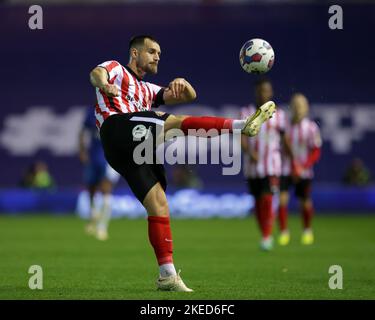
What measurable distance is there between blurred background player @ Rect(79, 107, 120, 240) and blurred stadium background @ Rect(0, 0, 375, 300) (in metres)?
7.23

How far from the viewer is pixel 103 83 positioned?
7992mm

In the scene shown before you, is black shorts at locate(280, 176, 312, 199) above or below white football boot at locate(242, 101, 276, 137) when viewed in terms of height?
below

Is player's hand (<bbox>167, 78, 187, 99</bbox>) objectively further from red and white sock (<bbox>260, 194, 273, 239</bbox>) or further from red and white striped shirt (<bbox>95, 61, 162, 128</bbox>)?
red and white sock (<bbox>260, 194, 273, 239</bbox>)

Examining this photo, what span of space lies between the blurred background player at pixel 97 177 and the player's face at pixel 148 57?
7.76 m

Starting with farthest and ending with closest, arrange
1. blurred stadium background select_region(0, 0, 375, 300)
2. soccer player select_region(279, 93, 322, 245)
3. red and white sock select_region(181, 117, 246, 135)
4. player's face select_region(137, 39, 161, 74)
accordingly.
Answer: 1. blurred stadium background select_region(0, 0, 375, 300)
2. soccer player select_region(279, 93, 322, 245)
3. player's face select_region(137, 39, 161, 74)
4. red and white sock select_region(181, 117, 246, 135)

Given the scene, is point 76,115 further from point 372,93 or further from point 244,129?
point 244,129

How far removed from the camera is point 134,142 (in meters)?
8.27

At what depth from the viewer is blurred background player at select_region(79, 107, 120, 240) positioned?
16516mm

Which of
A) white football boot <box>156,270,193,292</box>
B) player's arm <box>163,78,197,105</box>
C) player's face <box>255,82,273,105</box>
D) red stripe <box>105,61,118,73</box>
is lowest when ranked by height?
white football boot <box>156,270,193,292</box>

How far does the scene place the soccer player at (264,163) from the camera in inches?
559

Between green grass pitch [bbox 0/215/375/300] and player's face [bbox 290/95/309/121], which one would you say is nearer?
green grass pitch [bbox 0/215/375/300]

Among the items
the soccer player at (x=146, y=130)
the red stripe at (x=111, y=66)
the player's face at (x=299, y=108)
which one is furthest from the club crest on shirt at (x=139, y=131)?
the player's face at (x=299, y=108)

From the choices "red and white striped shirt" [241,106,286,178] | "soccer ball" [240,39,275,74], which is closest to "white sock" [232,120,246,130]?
"soccer ball" [240,39,275,74]

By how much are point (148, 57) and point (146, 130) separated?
0.86 m
